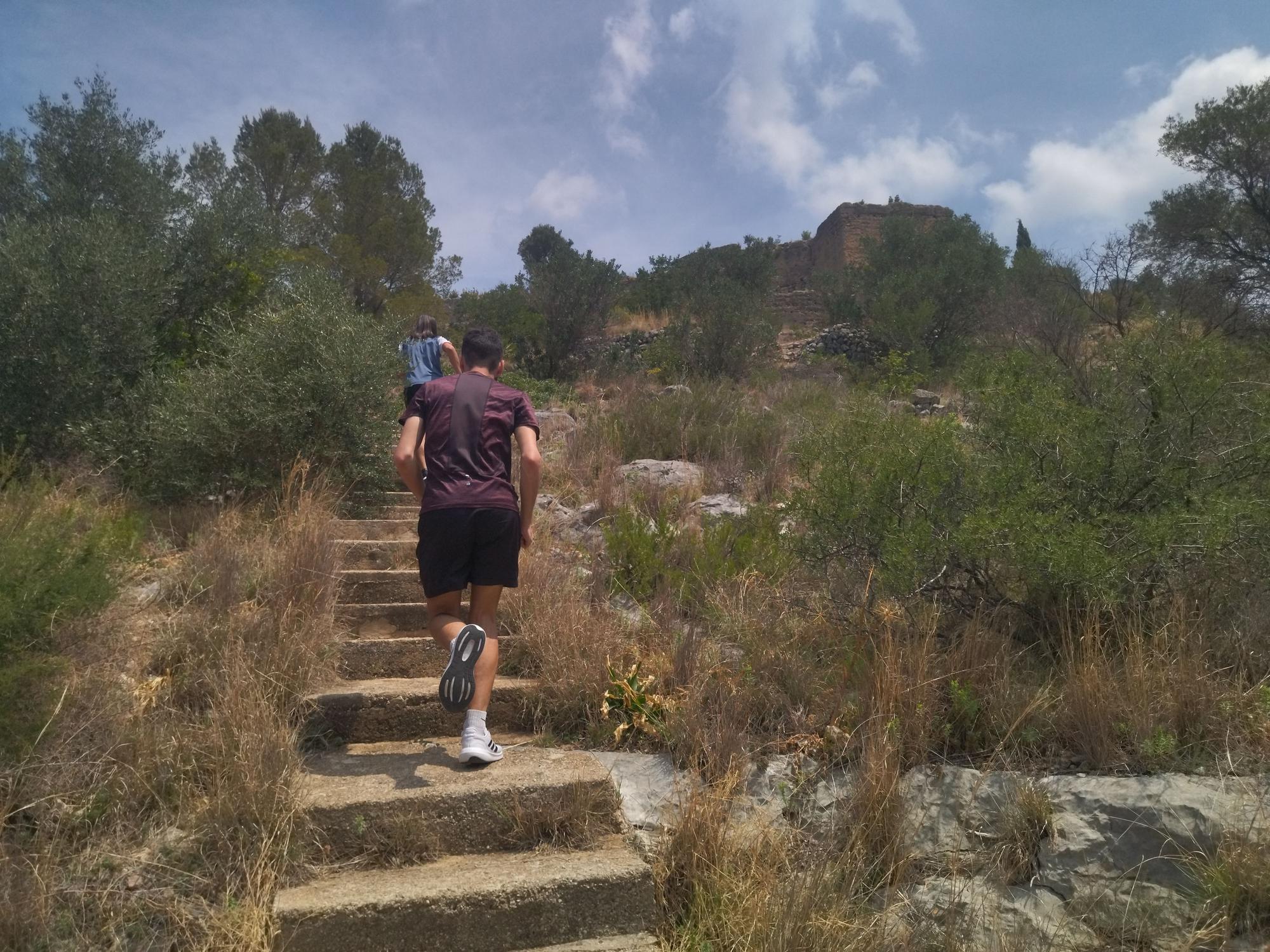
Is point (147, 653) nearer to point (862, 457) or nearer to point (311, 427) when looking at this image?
point (311, 427)

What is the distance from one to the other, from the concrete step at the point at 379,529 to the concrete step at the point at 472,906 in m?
3.27

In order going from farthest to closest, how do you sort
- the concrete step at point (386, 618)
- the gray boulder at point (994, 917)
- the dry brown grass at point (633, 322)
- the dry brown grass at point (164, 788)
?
the dry brown grass at point (633, 322), the concrete step at point (386, 618), the gray boulder at point (994, 917), the dry brown grass at point (164, 788)

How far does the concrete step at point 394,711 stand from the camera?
149 inches

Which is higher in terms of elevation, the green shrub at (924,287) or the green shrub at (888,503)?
the green shrub at (924,287)

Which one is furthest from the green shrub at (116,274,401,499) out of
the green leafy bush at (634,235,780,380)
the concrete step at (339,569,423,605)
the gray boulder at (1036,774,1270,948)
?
the green leafy bush at (634,235,780,380)

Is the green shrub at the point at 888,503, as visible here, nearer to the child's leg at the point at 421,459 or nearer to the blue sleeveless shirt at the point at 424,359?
the child's leg at the point at 421,459

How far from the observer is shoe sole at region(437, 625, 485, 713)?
3270 mm

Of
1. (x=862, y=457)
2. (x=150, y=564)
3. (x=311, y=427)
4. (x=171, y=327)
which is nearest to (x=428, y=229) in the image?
(x=171, y=327)

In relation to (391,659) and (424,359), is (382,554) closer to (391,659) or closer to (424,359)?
(391,659)

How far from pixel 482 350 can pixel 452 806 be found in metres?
1.93

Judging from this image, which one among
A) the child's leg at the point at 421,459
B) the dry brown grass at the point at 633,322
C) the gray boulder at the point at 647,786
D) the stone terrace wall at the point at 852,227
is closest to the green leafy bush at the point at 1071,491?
the gray boulder at the point at 647,786

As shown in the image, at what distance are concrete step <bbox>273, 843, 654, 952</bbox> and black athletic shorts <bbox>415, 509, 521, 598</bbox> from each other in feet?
3.53

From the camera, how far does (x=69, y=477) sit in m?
6.11

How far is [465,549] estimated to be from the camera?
3523 mm
